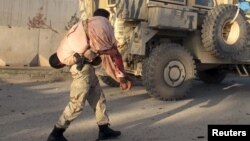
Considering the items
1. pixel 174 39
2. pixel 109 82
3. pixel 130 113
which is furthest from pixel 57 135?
pixel 109 82

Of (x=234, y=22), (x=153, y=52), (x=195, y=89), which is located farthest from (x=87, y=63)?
(x=195, y=89)

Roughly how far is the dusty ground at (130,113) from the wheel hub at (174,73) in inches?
16.8

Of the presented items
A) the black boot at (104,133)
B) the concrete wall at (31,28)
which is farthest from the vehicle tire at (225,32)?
the concrete wall at (31,28)

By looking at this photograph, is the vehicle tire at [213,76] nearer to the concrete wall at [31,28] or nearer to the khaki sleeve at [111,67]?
the concrete wall at [31,28]

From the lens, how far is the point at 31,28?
49.8 ft

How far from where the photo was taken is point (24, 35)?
15.0m

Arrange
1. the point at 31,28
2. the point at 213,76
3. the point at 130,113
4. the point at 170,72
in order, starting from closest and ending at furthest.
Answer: the point at 130,113, the point at 170,72, the point at 213,76, the point at 31,28

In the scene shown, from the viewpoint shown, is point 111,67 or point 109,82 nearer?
point 111,67

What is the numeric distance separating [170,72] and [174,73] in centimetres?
12

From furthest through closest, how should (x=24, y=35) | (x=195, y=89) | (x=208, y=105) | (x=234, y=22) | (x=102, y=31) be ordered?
(x=24, y=35) → (x=195, y=89) → (x=234, y=22) → (x=208, y=105) → (x=102, y=31)

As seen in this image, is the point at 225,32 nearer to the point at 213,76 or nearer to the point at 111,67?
the point at 213,76

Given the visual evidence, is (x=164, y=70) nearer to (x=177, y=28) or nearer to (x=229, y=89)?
(x=177, y=28)

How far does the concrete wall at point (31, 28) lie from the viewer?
48.3 ft

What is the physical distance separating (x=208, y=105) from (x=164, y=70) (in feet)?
3.75
